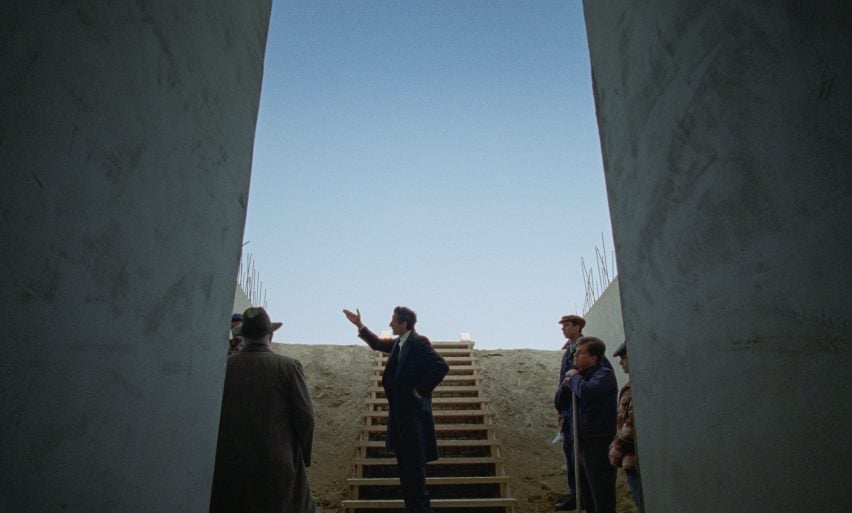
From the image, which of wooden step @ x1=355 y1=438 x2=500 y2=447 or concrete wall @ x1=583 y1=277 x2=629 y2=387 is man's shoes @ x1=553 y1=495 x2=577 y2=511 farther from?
concrete wall @ x1=583 y1=277 x2=629 y2=387

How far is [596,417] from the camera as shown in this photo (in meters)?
3.16

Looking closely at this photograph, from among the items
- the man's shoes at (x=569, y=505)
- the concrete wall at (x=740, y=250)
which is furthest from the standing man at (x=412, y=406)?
the concrete wall at (x=740, y=250)

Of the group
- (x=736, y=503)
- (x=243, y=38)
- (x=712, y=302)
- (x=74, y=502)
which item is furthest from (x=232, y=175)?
(x=736, y=503)

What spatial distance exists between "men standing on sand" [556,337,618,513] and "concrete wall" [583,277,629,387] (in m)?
2.25

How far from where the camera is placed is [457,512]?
4180mm

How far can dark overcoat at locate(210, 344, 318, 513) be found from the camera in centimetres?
210

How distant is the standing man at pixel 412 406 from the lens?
346 cm

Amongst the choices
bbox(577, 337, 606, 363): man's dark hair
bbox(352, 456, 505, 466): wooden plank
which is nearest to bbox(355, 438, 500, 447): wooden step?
bbox(352, 456, 505, 466): wooden plank

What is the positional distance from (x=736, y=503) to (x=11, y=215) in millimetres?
1410

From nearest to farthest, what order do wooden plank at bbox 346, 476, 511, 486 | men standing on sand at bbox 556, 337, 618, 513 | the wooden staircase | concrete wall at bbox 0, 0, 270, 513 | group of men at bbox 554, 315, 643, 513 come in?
concrete wall at bbox 0, 0, 270, 513
group of men at bbox 554, 315, 643, 513
men standing on sand at bbox 556, 337, 618, 513
the wooden staircase
wooden plank at bbox 346, 476, 511, 486

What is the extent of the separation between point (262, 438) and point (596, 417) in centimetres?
206

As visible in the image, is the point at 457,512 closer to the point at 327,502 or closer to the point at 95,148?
the point at 327,502

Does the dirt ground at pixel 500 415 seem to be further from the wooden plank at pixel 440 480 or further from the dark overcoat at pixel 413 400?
the dark overcoat at pixel 413 400

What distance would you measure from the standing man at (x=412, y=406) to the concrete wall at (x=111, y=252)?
2.22 meters
